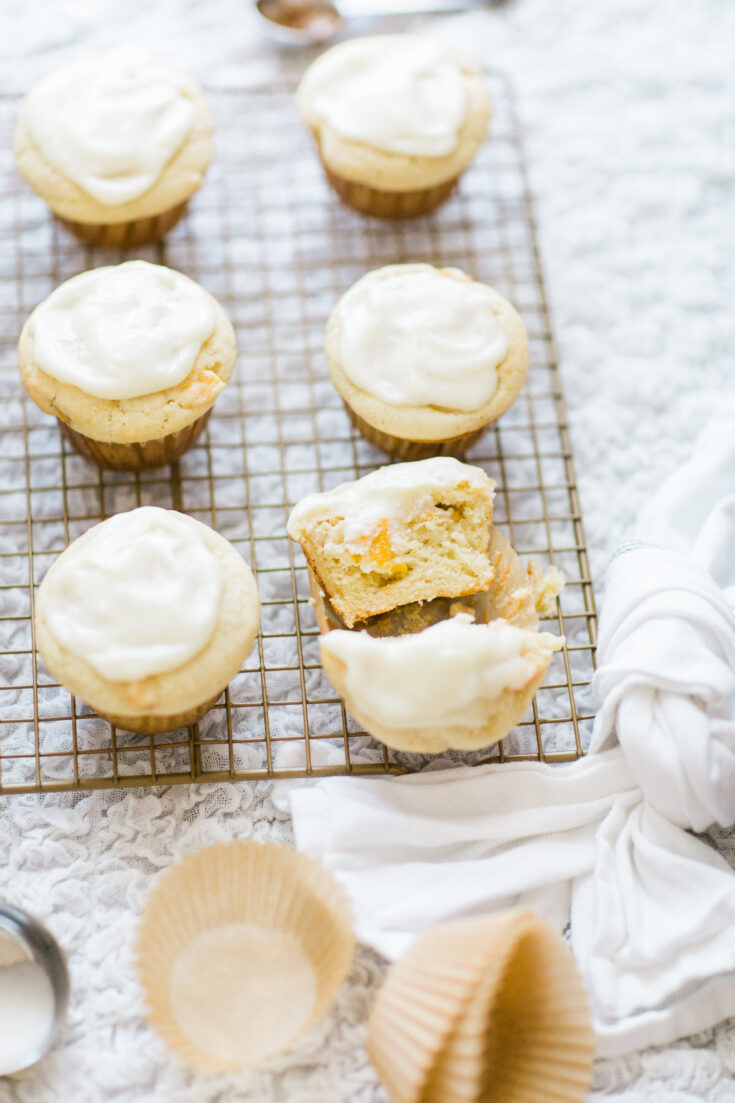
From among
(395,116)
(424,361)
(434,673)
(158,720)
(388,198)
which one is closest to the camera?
(434,673)

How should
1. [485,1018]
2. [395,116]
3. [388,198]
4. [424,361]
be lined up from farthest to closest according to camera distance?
[388,198] < [395,116] < [424,361] < [485,1018]

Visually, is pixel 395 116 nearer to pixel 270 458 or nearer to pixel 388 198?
pixel 388 198

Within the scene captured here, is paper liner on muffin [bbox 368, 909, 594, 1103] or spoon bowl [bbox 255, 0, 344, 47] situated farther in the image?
spoon bowl [bbox 255, 0, 344, 47]

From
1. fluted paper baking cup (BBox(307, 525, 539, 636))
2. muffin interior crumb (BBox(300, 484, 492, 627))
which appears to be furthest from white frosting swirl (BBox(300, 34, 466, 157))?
fluted paper baking cup (BBox(307, 525, 539, 636))

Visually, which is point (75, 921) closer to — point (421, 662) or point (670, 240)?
point (421, 662)

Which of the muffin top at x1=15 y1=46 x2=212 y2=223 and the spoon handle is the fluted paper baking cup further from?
the spoon handle

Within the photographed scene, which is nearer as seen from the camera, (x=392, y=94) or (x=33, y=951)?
(x=33, y=951)

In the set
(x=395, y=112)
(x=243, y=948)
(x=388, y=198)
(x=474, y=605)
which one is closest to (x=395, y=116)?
(x=395, y=112)

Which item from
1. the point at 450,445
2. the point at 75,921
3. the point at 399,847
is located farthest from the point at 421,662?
the point at 75,921
